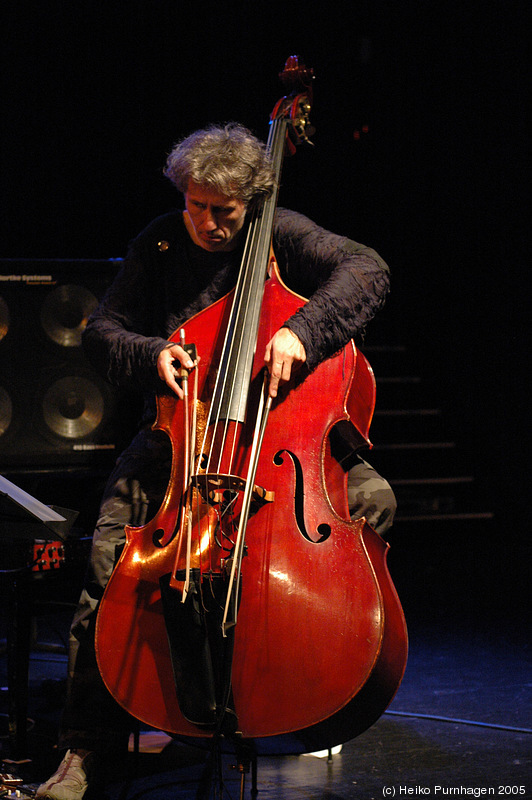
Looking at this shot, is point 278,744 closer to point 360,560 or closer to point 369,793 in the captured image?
point 369,793

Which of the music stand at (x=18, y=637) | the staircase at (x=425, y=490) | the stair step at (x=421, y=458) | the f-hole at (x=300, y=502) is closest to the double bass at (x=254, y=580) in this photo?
the f-hole at (x=300, y=502)

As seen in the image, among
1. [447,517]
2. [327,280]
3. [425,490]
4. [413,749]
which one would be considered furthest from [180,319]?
[425,490]

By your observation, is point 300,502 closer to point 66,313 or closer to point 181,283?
point 181,283

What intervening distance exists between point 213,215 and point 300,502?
29.1 inches

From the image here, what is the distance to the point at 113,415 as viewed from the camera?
2.75 metres

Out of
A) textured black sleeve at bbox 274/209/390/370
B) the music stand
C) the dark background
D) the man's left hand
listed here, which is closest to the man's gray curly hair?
textured black sleeve at bbox 274/209/390/370

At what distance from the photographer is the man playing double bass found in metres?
1.68

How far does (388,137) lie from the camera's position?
536 centimetres

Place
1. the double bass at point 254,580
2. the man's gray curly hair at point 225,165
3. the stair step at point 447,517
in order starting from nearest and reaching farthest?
the double bass at point 254,580 < the man's gray curly hair at point 225,165 < the stair step at point 447,517

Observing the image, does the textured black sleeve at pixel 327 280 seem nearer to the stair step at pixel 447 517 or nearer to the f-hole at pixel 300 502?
the f-hole at pixel 300 502

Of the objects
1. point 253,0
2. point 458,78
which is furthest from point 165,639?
point 253,0

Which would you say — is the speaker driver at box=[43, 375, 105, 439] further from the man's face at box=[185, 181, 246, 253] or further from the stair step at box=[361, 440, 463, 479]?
the stair step at box=[361, 440, 463, 479]

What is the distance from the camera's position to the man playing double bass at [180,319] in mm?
1684

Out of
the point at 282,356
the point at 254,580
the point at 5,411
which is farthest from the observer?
the point at 5,411
